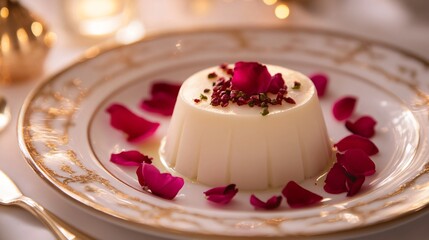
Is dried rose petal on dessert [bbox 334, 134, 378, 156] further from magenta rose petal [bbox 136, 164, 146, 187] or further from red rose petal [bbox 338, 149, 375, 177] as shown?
magenta rose petal [bbox 136, 164, 146, 187]

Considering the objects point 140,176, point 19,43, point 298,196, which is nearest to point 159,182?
point 140,176

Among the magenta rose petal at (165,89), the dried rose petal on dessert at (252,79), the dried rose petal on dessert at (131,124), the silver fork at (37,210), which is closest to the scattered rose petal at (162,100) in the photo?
the magenta rose petal at (165,89)

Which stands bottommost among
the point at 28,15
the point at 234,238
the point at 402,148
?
the point at 402,148

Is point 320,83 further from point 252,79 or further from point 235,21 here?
point 235,21

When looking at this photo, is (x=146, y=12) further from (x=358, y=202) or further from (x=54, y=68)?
(x=358, y=202)

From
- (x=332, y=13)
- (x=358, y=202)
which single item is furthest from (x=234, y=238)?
(x=332, y=13)

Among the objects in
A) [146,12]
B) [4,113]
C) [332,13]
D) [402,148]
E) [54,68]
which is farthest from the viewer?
[146,12]

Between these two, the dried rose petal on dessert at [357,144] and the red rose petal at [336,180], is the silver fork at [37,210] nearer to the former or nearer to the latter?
the red rose petal at [336,180]
